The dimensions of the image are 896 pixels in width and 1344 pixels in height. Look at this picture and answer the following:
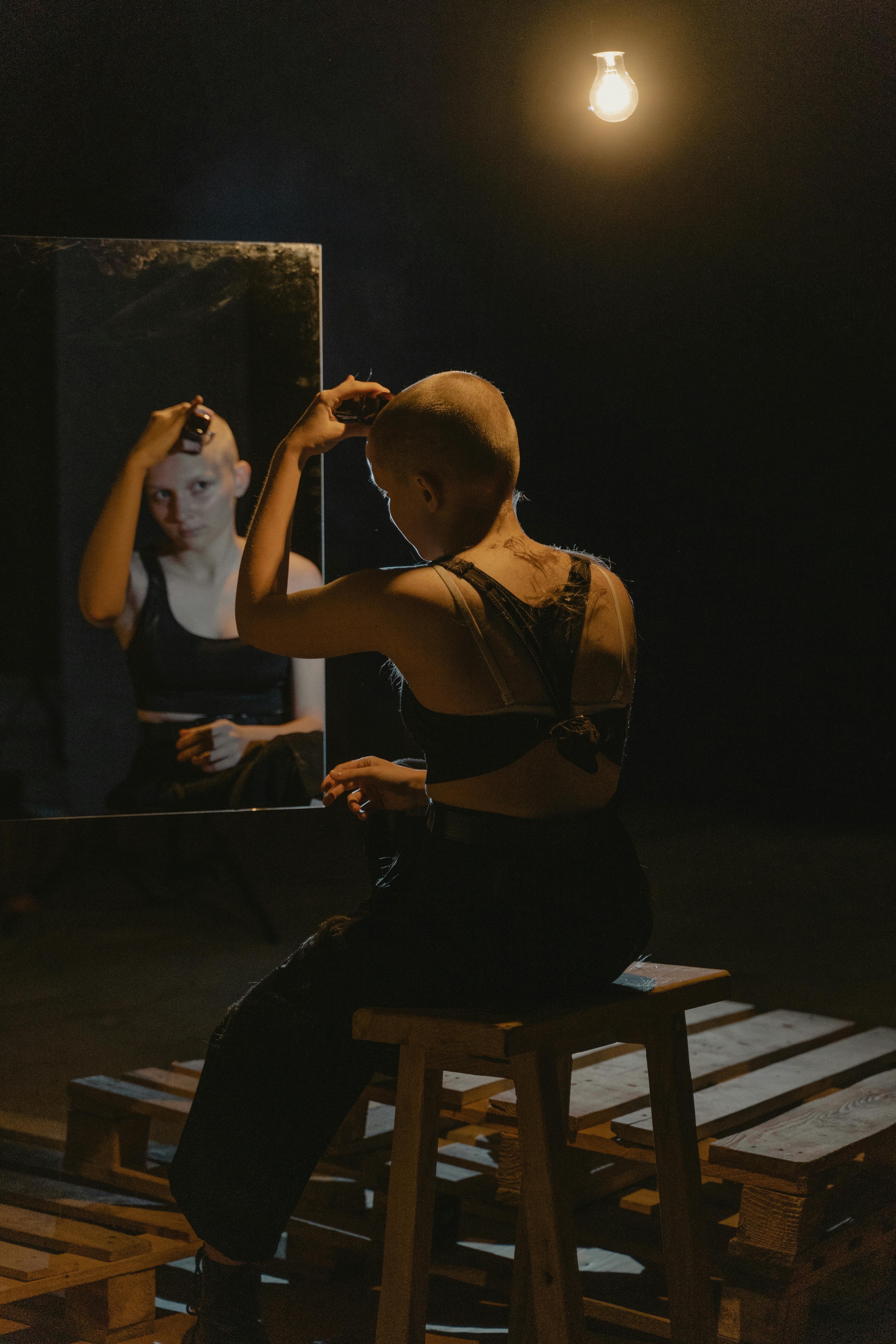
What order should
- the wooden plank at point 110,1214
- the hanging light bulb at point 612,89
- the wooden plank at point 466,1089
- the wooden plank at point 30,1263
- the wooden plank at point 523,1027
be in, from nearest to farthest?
the wooden plank at point 523,1027, the wooden plank at point 30,1263, the wooden plank at point 110,1214, the wooden plank at point 466,1089, the hanging light bulb at point 612,89

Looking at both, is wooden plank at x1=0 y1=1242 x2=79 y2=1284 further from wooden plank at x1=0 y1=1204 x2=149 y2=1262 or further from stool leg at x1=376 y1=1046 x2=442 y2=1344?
stool leg at x1=376 y1=1046 x2=442 y2=1344

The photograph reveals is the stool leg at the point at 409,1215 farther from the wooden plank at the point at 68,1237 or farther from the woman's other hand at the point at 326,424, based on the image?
the woman's other hand at the point at 326,424

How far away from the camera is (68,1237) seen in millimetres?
2455

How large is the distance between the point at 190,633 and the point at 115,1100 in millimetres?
1202

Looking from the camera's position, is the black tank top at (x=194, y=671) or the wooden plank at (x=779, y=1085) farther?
the black tank top at (x=194, y=671)

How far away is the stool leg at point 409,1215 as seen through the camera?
1.81 m

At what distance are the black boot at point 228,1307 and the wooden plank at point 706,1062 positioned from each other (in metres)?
0.70

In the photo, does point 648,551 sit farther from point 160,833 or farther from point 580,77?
point 160,833

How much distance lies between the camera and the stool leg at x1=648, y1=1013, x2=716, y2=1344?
2.07m

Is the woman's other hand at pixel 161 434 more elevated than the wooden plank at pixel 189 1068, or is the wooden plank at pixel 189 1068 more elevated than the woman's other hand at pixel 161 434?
the woman's other hand at pixel 161 434

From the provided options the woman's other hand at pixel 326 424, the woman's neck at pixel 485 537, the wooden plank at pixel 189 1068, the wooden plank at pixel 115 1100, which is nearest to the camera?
the woman's neck at pixel 485 537

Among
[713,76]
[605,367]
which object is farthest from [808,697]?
[713,76]

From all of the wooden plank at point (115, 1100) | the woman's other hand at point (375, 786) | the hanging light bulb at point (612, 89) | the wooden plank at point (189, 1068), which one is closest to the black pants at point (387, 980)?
the woman's other hand at point (375, 786)

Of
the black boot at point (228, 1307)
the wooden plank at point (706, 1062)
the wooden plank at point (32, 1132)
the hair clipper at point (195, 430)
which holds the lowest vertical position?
the wooden plank at point (32, 1132)
